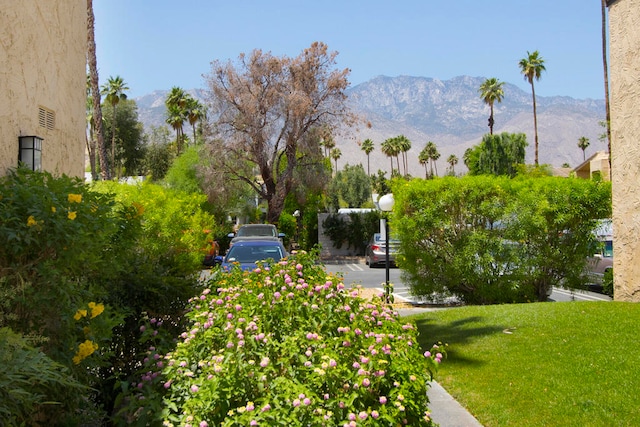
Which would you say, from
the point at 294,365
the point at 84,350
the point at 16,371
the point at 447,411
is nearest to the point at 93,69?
the point at 447,411

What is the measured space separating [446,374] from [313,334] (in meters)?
4.53

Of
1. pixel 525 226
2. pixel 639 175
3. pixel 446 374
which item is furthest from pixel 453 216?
pixel 446 374

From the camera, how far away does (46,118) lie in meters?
6.81

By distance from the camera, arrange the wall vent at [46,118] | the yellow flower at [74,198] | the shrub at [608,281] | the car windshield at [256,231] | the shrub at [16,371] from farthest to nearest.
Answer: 1. the car windshield at [256,231]
2. the shrub at [608,281]
3. the wall vent at [46,118]
4. the yellow flower at [74,198]
5. the shrub at [16,371]

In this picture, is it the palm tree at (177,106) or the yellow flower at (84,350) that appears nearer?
the yellow flower at (84,350)

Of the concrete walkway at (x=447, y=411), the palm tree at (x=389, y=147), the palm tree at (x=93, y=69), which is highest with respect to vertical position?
the palm tree at (x=389, y=147)

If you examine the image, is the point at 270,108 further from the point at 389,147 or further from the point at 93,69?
the point at 389,147

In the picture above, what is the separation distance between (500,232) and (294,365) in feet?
38.6

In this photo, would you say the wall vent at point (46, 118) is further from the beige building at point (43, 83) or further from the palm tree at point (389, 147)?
the palm tree at point (389, 147)

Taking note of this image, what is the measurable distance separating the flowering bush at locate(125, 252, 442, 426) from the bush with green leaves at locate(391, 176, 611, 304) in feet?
33.5

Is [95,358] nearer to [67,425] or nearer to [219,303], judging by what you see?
[67,425]

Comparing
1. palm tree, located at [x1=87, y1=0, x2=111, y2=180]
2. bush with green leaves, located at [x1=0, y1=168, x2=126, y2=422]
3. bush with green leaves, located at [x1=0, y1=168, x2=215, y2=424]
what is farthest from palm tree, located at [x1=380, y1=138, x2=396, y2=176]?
bush with green leaves, located at [x1=0, y1=168, x2=126, y2=422]

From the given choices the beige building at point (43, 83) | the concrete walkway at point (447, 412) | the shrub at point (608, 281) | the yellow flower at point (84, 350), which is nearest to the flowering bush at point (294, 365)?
the yellow flower at point (84, 350)

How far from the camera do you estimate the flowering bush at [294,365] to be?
12.2ft
